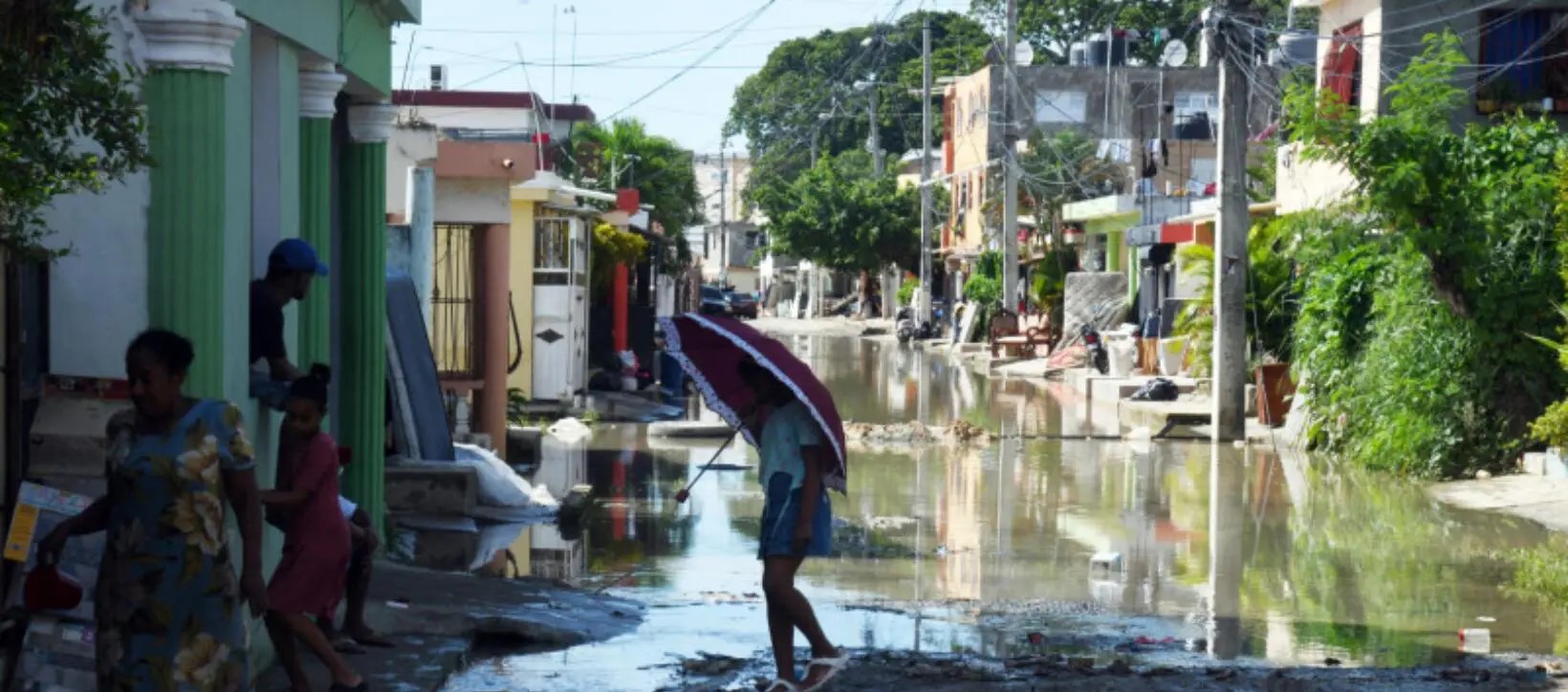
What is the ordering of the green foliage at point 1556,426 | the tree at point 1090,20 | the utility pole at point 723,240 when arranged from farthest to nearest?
the utility pole at point 723,240
the tree at point 1090,20
the green foliage at point 1556,426

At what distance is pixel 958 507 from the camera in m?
17.5

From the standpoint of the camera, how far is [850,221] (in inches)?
2913

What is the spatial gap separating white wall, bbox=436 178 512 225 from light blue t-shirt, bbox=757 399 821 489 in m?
12.0

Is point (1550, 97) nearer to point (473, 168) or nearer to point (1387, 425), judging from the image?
point (1387, 425)

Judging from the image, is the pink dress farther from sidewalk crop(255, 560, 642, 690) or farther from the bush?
the bush

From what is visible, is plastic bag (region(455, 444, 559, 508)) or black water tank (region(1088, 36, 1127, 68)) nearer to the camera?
plastic bag (region(455, 444, 559, 508))

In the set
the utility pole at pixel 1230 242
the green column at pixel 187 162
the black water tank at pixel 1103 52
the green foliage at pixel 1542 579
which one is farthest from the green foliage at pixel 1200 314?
the black water tank at pixel 1103 52

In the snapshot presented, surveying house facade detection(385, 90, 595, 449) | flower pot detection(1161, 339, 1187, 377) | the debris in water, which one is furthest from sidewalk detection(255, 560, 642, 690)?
flower pot detection(1161, 339, 1187, 377)

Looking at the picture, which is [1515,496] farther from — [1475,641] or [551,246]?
[551,246]

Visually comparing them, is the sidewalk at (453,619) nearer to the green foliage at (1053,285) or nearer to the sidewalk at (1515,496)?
the sidewalk at (1515,496)

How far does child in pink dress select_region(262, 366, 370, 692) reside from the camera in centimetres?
785

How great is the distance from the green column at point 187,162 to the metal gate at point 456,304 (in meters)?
12.4

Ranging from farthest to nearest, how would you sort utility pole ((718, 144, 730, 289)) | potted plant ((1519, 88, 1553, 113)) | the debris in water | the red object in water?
→ utility pole ((718, 144, 730, 289)), potted plant ((1519, 88, 1553, 113)), the debris in water, the red object in water

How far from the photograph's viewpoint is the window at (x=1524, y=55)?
81.3ft
